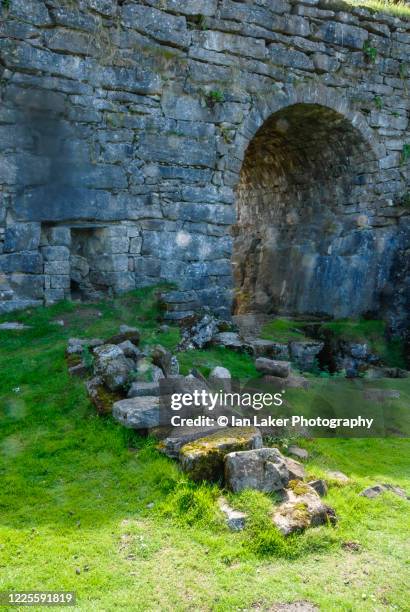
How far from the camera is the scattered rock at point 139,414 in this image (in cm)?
436

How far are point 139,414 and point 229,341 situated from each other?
2.95 m

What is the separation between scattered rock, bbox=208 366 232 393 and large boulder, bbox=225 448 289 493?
1.68 metres

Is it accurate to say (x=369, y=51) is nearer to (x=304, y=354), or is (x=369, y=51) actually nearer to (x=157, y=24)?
(x=157, y=24)

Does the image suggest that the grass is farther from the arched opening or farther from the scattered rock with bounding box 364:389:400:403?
the arched opening

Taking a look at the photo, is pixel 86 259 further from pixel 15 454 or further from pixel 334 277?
pixel 334 277

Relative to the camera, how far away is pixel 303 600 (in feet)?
9.19

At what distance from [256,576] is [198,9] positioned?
25.4 feet

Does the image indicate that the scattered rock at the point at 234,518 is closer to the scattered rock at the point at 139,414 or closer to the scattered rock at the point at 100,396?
the scattered rock at the point at 139,414

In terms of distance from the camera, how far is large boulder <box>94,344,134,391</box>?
16.0 feet

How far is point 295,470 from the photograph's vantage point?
3.96 meters

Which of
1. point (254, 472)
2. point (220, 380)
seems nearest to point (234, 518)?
point (254, 472)

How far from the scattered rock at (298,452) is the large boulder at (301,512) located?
781mm

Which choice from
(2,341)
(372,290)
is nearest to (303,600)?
(2,341)

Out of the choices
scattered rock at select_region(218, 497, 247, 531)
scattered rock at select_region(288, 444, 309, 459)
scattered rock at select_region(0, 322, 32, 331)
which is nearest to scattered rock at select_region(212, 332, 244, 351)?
scattered rock at select_region(0, 322, 32, 331)
